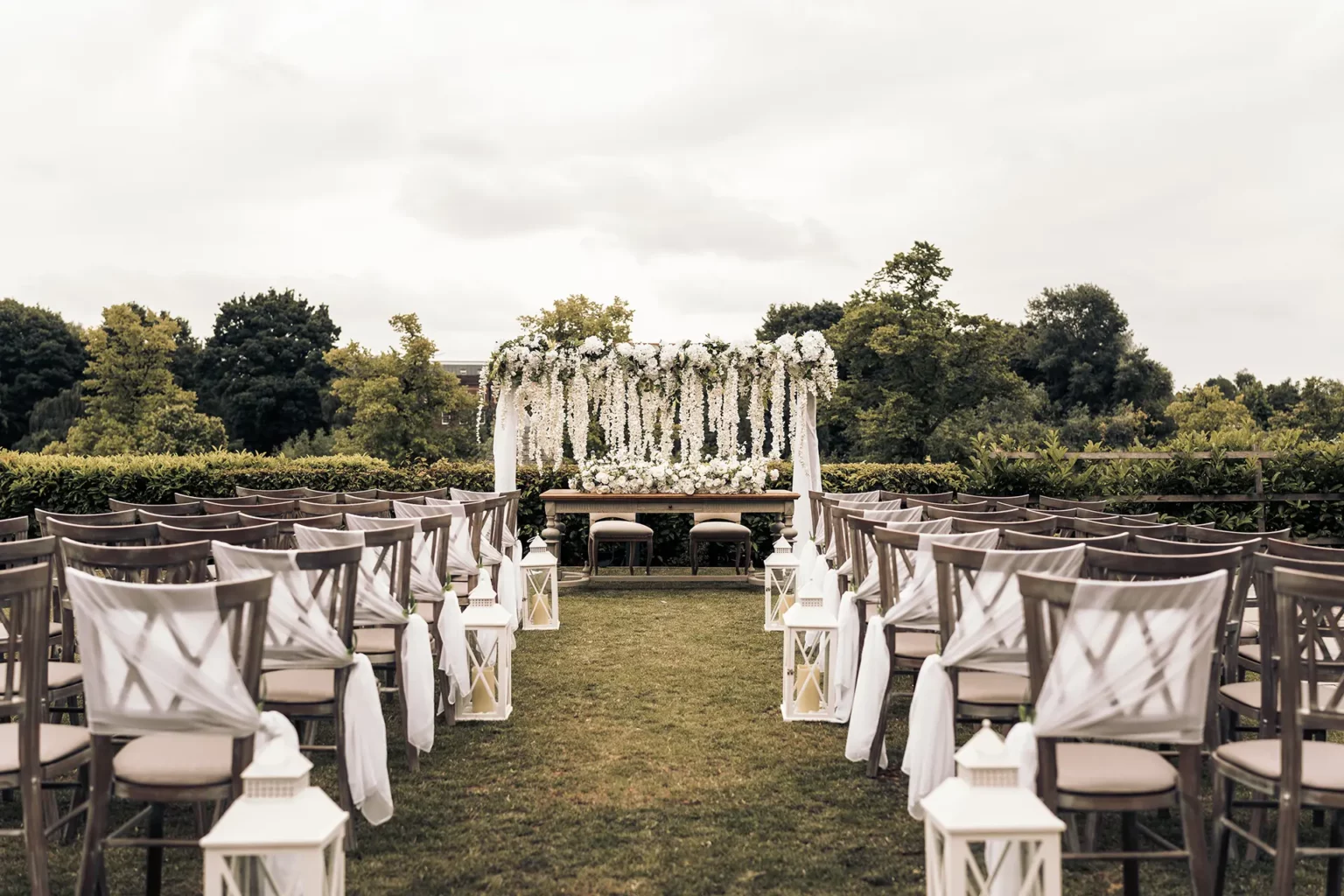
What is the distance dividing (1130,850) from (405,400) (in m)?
29.6

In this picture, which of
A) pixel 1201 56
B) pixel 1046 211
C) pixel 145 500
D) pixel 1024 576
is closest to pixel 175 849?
pixel 1024 576

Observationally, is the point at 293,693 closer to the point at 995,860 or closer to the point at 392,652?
the point at 392,652

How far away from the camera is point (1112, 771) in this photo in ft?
8.38

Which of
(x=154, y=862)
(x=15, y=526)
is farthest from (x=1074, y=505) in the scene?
(x=15, y=526)

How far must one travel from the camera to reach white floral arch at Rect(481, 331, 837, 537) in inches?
411

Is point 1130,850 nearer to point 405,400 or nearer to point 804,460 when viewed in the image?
point 804,460

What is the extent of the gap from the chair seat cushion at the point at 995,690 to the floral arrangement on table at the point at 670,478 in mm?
6303

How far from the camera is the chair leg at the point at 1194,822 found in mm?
2518

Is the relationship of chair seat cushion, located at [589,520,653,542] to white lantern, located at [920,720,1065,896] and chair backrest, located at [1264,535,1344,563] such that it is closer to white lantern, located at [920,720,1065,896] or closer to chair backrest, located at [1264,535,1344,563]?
chair backrest, located at [1264,535,1344,563]

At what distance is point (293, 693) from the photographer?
137 inches

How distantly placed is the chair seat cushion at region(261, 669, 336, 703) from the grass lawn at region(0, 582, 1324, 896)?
0.49 meters

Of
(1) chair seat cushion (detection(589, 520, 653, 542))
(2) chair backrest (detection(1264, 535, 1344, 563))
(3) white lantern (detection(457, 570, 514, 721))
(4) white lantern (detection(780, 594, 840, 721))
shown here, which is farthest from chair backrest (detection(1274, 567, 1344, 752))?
(1) chair seat cushion (detection(589, 520, 653, 542))

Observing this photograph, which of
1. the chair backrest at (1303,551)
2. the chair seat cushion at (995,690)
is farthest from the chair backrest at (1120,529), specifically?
the chair seat cushion at (995,690)

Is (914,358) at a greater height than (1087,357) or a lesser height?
lesser
